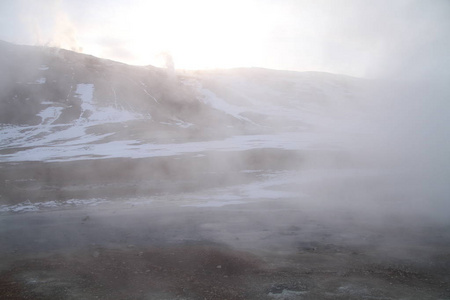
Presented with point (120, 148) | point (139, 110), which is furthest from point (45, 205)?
point (139, 110)

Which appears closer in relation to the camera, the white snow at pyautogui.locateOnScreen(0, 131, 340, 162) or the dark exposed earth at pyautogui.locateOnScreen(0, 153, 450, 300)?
the dark exposed earth at pyautogui.locateOnScreen(0, 153, 450, 300)

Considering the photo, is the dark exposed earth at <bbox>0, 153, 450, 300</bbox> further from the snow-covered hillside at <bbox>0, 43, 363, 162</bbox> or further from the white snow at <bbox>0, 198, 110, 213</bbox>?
the snow-covered hillside at <bbox>0, 43, 363, 162</bbox>

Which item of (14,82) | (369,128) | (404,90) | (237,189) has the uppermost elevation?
(14,82)

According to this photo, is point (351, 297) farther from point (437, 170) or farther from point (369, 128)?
point (369, 128)

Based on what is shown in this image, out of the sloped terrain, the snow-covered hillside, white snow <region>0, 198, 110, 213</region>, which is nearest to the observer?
the sloped terrain

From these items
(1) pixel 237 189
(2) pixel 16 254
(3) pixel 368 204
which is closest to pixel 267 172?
(1) pixel 237 189

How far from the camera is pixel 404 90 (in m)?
11.5

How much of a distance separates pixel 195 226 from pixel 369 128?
11302mm

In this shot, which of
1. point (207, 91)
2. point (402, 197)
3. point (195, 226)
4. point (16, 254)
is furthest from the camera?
point (207, 91)

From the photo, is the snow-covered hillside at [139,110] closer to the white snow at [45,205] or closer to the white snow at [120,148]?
the white snow at [120,148]

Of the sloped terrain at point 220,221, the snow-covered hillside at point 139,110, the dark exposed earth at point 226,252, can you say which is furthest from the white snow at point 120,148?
the dark exposed earth at point 226,252

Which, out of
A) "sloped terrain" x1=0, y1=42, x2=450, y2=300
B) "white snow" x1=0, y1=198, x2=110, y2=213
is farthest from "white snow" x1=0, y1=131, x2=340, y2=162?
"white snow" x1=0, y1=198, x2=110, y2=213

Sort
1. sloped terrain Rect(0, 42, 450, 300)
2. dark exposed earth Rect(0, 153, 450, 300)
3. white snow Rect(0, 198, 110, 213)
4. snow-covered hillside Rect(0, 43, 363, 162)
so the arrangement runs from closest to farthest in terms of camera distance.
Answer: dark exposed earth Rect(0, 153, 450, 300) < sloped terrain Rect(0, 42, 450, 300) < white snow Rect(0, 198, 110, 213) < snow-covered hillside Rect(0, 43, 363, 162)

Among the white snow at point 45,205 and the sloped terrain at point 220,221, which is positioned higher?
the sloped terrain at point 220,221
